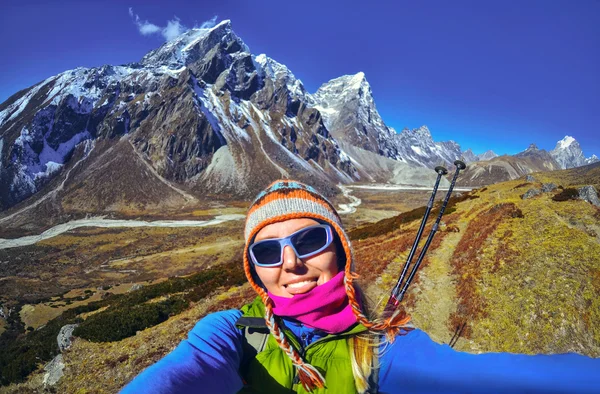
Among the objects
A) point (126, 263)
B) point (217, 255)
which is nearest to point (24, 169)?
point (126, 263)

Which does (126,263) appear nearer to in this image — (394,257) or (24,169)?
(394,257)

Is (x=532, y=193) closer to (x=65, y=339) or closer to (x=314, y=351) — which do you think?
(x=314, y=351)

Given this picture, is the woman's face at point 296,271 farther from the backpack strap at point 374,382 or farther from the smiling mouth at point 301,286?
the backpack strap at point 374,382

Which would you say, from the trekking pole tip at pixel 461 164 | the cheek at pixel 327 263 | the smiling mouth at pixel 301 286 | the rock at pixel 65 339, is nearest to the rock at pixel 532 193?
the trekking pole tip at pixel 461 164

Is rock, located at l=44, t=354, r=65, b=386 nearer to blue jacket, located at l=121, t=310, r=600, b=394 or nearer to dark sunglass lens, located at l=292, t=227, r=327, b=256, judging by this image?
blue jacket, located at l=121, t=310, r=600, b=394

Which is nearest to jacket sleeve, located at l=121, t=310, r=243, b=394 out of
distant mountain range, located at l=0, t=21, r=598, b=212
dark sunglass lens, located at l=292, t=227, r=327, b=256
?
dark sunglass lens, located at l=292, t=227, r=327, b=256
